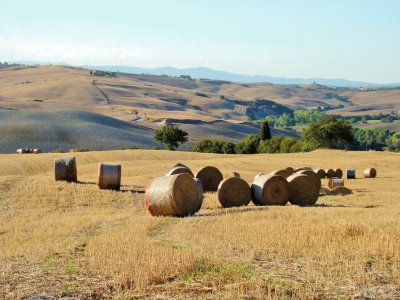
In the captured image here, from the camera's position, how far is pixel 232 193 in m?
23.6

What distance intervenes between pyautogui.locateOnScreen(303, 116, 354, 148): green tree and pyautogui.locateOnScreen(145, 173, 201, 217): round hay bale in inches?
2676

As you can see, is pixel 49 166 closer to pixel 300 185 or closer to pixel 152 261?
pixel 300 185

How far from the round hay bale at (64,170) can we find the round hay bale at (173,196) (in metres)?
13.5

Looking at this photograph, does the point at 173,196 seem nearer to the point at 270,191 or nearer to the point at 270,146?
the point at 270,191

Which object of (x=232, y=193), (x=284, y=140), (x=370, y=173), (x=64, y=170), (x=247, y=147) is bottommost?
(x=247, y=147)

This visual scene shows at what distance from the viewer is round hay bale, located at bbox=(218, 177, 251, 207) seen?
927 inches

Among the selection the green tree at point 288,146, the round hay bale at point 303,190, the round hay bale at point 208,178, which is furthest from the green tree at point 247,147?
the round hay bale at point 303,190

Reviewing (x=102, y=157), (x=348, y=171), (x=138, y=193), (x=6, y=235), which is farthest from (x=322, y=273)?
(x=102, y=157)

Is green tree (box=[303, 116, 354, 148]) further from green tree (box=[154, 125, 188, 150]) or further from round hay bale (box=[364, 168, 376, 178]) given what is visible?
round hay bale (box=[364, 168, 376, 178])

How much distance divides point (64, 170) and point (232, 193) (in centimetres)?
1247

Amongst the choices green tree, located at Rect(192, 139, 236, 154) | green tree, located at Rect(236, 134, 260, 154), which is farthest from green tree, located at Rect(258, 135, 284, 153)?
green tree, located at Rect(192, 139, 236, 154)

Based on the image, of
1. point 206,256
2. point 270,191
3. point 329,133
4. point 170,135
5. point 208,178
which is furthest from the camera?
point 170,135

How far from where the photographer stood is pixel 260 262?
11.1 m

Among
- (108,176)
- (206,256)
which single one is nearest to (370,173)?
(108,176)
